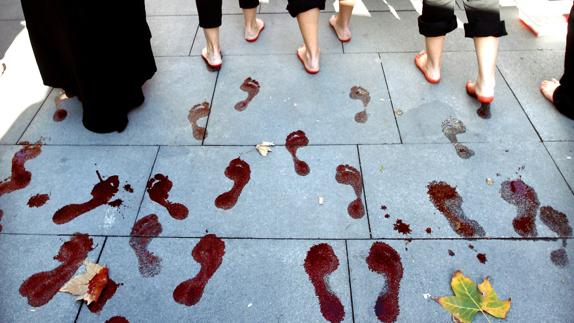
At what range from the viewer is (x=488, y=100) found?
230 centimetres

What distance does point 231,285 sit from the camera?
1679 millimetres

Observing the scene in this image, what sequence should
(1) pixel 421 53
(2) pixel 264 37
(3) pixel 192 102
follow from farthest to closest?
(2) pixel 264 37
(1) pixel 421 53
(3) pixel 192 102

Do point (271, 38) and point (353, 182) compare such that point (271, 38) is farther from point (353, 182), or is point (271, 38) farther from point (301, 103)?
point (353, 182)

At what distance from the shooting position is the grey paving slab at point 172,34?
9.62ft

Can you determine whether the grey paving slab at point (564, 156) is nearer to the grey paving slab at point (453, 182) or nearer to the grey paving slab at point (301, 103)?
the grey paving slab at point (453, 182)

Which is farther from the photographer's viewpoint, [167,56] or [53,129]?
[167,56]

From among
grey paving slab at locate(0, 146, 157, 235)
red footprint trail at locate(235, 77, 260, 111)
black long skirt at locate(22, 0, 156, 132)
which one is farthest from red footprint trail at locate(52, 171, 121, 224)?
red footprint trail at locate(235, 77, 260, 111)

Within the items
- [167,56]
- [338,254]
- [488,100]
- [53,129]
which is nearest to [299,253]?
[338,254]

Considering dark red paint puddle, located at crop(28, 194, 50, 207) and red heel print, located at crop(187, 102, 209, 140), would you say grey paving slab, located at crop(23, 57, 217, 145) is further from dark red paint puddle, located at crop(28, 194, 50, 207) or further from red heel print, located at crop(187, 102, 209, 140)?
dark red paint puddle, located at crop(28, 194, 50, 207)

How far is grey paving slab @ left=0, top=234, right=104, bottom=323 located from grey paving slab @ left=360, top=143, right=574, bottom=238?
1.31 metres

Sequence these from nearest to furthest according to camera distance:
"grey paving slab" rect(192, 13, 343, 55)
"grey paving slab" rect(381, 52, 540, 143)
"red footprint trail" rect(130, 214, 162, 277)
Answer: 1. "red footprint trail" rect(130, 214, 162, 277)
2. "grey paving slab" rect(381, 52, 540, 143)
3. "grey paving slab" rect(192, 13, 343, 55)

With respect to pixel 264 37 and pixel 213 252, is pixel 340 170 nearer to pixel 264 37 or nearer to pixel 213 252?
pixel 213 252

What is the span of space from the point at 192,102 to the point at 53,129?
2.62ft

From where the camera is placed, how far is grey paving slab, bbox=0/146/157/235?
1.90 meters
